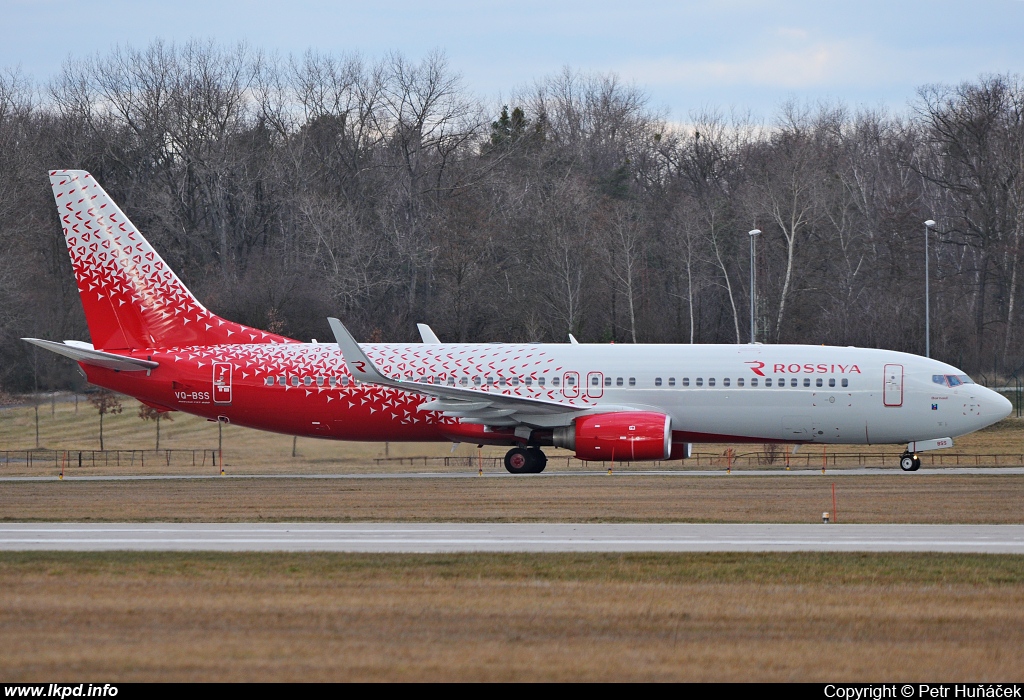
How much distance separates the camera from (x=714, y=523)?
70.9 ft

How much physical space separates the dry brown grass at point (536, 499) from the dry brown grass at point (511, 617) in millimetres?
5759

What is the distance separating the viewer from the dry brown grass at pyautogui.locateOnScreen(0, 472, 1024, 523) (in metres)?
22.7

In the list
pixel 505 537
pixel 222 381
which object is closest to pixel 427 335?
pixel 222 381

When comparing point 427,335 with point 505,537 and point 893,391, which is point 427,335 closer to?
point 893,391

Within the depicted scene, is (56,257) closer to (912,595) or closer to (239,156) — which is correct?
(239,156)

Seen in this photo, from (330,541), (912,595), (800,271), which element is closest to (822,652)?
(912,595)

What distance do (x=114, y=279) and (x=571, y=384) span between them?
13059 millimetres

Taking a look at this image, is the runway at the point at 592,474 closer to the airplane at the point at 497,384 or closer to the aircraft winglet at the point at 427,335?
the airplane at the point at 497,384

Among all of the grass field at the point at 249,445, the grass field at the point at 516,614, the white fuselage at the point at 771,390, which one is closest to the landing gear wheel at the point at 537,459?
the white fuselage at the point at 771,390

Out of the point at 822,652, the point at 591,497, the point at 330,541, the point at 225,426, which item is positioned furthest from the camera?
the point at 225,426

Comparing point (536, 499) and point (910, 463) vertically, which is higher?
point (910, 463)

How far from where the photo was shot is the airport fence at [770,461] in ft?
124

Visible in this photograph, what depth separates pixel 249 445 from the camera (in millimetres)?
41438

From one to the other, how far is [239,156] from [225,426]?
102 ft
